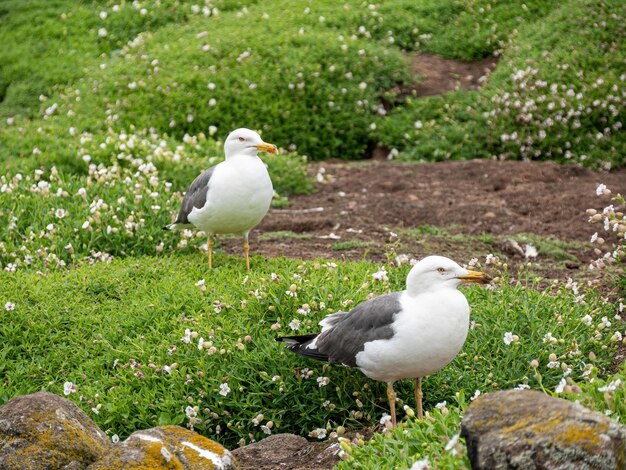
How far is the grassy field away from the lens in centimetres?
648

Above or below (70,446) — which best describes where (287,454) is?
below

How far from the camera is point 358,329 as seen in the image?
5.86 m

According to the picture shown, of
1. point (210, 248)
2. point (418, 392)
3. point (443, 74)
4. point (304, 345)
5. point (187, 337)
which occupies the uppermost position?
point (304, 345)

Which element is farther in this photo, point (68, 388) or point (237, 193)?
point (237, 193)

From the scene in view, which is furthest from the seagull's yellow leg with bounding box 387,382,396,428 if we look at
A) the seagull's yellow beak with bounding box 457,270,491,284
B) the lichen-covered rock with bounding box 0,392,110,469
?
the lichen-covered rock with bounding box 0,392,110,469

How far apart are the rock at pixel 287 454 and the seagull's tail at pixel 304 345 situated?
536 mm

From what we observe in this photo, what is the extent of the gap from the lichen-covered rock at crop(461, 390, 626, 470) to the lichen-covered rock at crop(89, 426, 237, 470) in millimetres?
1559

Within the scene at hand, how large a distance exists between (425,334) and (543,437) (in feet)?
5.86

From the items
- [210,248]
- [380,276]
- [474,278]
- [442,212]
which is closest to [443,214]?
[442,212]

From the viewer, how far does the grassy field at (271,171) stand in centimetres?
648

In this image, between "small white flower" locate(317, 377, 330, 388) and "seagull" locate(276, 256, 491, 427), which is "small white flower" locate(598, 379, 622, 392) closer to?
"seagull" locate(276, 256, 491, 427)

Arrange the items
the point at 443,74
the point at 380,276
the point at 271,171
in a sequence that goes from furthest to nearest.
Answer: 1. the point at 443,74
2. the point at 271,171
3. the point at 380,276

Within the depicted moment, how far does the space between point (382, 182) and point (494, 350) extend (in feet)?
18.5

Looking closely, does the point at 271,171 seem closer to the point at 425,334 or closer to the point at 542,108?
the point at 542,108
